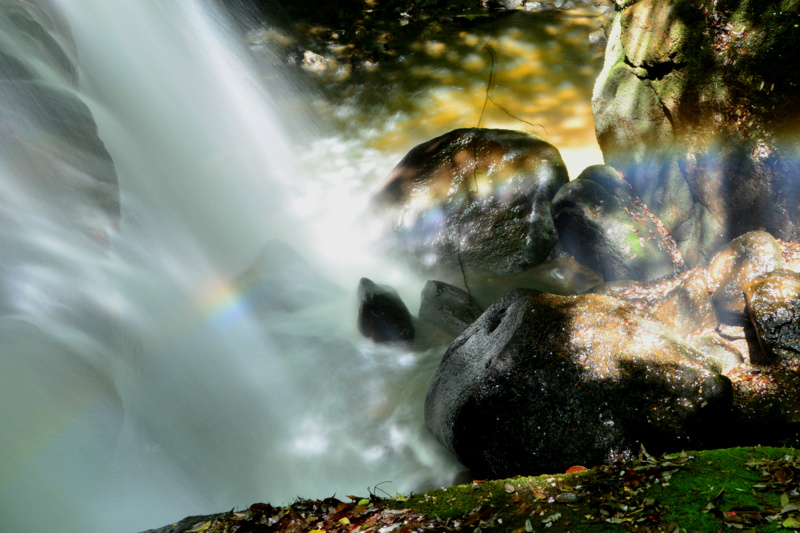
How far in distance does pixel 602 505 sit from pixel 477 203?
5379 mm

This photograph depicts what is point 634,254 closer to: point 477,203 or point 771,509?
point 477,203

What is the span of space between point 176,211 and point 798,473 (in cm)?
782

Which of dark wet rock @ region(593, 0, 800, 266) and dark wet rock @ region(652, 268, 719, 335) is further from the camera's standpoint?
dark wet rock @ region(652, 268, 719, 335)

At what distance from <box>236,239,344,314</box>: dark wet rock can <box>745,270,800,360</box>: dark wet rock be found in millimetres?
5220

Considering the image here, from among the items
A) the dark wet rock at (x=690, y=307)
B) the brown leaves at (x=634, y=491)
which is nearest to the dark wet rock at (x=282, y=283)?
the dark wet rock at (x=690, y=307)

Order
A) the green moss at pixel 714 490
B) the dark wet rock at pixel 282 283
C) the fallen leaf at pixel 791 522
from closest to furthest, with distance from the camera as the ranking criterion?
1. the fallen leaf at pixel 791 522
2. the green moss at pixel 714 490
3. the dark wet rock at pixel 282 283

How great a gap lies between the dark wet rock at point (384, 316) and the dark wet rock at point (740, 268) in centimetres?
346

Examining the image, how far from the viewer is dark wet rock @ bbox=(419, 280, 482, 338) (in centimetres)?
649

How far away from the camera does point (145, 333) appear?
5.93 metres

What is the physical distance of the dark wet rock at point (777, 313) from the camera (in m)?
4.36

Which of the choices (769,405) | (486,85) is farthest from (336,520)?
(486,85)

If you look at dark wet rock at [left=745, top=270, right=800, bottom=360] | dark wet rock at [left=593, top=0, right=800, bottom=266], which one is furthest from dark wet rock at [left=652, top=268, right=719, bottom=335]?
dark wet rock at [left=593, top=0, right=800, bottom=266]

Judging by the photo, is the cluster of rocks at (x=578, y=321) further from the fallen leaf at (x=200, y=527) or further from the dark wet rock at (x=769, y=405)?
the fallen leaf at (x=200, y=527)

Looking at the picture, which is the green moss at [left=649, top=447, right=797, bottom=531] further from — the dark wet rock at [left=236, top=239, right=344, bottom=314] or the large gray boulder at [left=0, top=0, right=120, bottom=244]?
the large gray boulder at [left=0, top=0, right=120, bottom=244]
